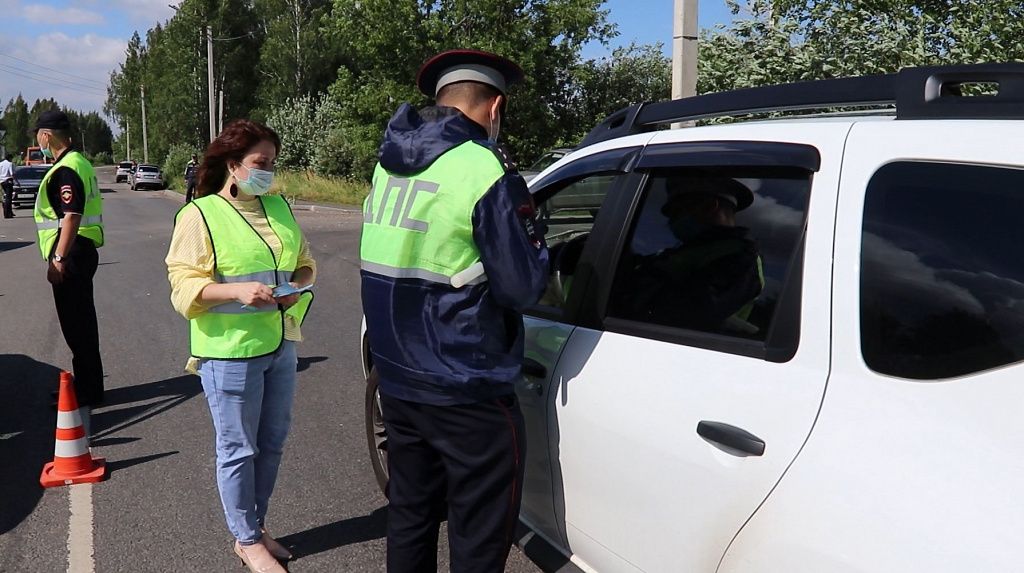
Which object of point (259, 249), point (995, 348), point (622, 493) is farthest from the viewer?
point (259, 249)

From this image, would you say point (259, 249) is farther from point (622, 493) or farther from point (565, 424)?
point (622, 493)

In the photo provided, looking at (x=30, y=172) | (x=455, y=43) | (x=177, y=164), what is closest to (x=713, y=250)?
(x=455, y=43)

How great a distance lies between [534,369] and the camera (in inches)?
105

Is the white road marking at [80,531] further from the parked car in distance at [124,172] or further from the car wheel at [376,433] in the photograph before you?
the parked car in distance at [124,172]

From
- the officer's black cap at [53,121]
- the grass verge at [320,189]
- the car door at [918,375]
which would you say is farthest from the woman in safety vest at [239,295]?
the grass verge at [320,189]

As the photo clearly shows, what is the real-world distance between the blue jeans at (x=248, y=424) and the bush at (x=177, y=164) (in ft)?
143

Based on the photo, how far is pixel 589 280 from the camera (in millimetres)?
2592

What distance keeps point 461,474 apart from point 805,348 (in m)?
1.05

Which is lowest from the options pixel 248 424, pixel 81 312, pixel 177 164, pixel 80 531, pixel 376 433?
pixel 80 531

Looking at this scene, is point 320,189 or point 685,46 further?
point 320,189

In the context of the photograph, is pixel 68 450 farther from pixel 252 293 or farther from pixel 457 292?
pixel 457 292

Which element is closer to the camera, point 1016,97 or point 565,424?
point 1016,97

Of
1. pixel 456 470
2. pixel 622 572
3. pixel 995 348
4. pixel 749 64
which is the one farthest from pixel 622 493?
pixel 749 64

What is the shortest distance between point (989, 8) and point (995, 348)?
8.33 meters
